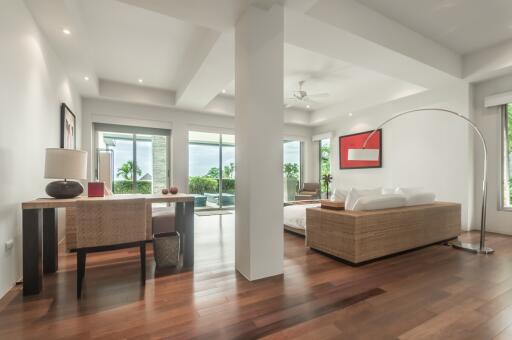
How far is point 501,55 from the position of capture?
12.5 feet

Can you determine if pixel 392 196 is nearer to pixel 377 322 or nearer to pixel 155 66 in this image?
pixel 377 322

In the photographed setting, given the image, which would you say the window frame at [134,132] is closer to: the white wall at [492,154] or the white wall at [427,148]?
the white wall at [427,148]

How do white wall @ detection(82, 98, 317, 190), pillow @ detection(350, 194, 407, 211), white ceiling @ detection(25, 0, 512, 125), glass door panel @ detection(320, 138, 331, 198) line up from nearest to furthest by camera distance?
white ceiling @ detection(25, 0, 512, 125)
pillow @ detection(350, 194, 407, 211)
white wall @ detection(82, 98, 317, 190)
glass door panel @ detection(320, 138, 331, 198)

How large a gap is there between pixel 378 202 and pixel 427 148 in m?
3.08

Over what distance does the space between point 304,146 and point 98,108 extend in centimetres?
617

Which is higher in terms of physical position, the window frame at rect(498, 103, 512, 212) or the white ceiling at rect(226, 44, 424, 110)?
the white ceiling at rect(226, 44, 424, 110)

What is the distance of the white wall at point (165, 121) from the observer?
17.8 ft

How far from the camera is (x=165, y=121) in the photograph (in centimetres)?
615

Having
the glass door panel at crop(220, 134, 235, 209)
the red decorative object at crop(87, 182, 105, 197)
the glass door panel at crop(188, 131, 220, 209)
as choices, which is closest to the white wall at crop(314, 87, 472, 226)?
the glass door panel at crop(220, 134, 235, 209)

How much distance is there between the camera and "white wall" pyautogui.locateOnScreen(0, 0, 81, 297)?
207 cm

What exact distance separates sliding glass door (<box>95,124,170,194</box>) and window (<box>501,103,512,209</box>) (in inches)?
277

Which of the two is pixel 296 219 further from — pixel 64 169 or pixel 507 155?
pixel 507 155

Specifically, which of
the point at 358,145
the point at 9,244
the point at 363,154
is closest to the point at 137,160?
the point at 9,244

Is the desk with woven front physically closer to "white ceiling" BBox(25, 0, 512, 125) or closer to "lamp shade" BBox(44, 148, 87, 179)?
"lamp shade" BBox(44, 148, 87, 179)
